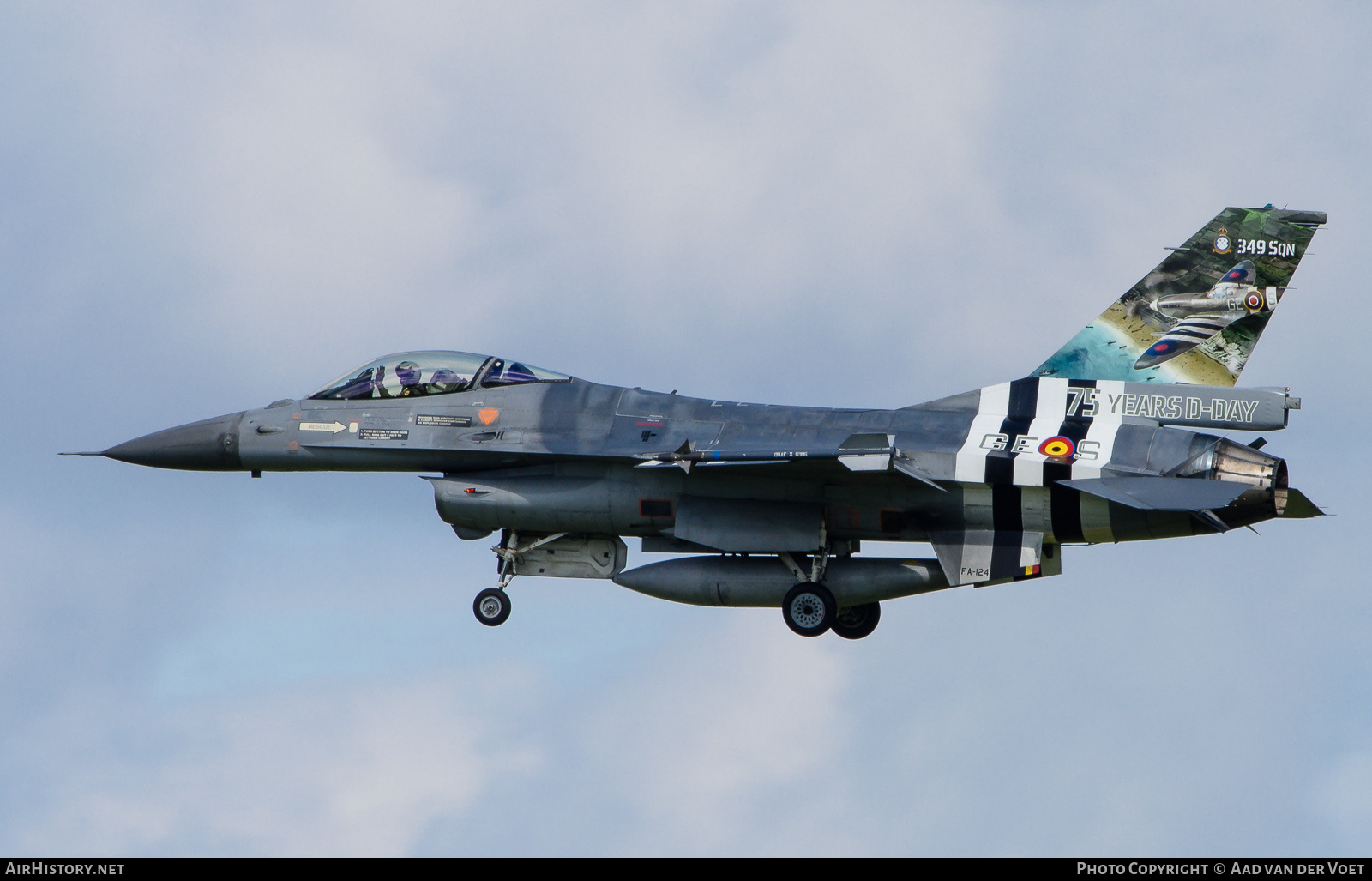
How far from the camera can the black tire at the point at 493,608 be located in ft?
84.1

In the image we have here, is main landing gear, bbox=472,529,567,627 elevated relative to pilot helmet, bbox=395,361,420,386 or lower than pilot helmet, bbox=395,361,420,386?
lower

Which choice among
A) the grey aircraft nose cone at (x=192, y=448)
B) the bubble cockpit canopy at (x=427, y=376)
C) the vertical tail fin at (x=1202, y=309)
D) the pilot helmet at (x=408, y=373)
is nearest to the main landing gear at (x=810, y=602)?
the vertical tail fin at (x=1202, y=309)

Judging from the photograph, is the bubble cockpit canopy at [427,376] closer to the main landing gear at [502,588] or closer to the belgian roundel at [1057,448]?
the main landing gear at [502,588]

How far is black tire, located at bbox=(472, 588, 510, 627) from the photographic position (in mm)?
25625

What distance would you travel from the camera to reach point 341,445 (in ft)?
84.3

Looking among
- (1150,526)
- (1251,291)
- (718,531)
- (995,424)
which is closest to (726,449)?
(718,531)

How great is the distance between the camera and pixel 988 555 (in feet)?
77.4

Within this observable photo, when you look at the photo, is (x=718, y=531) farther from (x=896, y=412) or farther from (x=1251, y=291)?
(x=1251, y=291)

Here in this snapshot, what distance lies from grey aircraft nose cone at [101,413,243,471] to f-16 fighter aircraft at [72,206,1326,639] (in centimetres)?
3

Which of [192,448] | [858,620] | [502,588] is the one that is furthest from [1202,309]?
[192,448]

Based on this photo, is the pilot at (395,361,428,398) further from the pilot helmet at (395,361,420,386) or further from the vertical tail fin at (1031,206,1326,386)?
the vertical tail fin at (1031,206,1326,386)

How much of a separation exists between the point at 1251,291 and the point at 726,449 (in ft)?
23.9

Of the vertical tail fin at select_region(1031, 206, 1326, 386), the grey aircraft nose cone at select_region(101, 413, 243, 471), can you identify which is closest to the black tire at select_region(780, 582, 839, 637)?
the vertical tail fin at select_region(1031, 206, 1326, 386)

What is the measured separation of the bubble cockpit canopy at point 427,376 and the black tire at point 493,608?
2.87 metres
